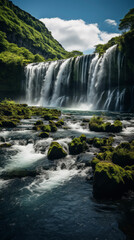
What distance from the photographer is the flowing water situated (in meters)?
3.64

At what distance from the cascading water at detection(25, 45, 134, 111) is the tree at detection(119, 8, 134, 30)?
8093mm

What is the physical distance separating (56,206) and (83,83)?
1372 inches

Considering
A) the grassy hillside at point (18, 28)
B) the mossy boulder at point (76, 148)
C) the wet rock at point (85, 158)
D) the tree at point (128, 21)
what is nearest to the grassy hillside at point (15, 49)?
the grassy hillside at point (18, 28)

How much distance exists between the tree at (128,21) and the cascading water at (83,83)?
26.6ft

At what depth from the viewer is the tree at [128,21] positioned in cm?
3123

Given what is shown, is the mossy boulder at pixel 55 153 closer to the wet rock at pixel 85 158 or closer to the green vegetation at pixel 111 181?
the wet rock at pixel 85 158

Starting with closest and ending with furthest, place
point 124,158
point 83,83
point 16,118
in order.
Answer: point 124,158 < point 16,118 < point 83,83

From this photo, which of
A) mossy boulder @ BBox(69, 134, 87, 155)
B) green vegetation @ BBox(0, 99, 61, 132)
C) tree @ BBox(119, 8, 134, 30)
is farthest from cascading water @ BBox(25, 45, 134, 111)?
mossy boulder @ BBox(69, 134, 87, 155)

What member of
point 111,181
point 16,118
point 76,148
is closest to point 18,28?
point 16,118

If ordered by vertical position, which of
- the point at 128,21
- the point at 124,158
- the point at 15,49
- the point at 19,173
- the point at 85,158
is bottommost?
the point at 19,173

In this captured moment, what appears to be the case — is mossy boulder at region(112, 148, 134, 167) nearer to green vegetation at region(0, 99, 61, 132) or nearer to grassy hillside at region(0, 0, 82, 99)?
green vegetation at region(0, 99, 61, 132)

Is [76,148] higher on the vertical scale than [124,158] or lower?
lower

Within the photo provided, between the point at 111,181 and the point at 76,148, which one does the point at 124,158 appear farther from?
the point at 76,148

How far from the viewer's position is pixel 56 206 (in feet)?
15.1
